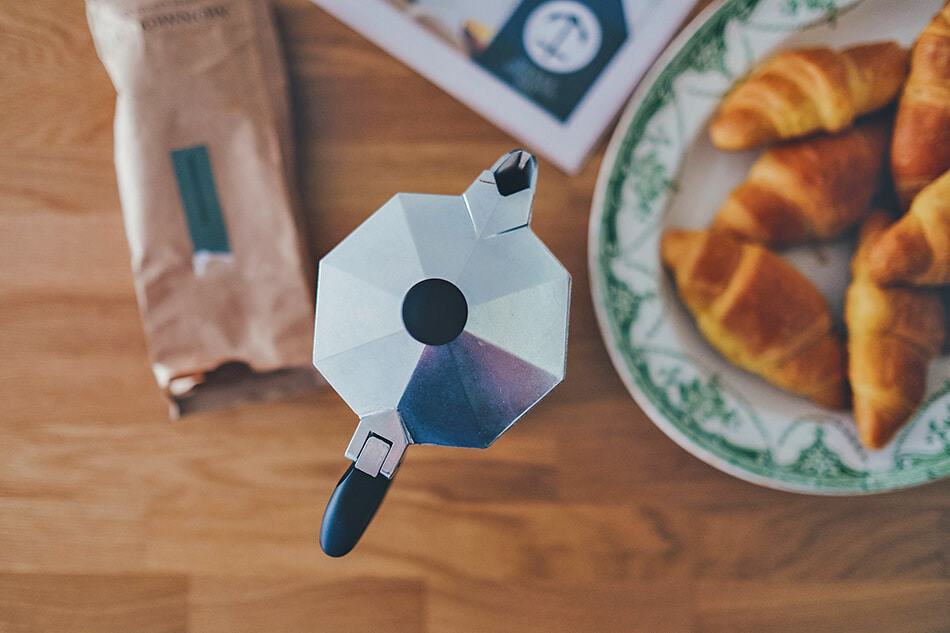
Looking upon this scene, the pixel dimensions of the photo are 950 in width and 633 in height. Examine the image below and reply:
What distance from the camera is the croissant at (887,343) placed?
0.45 metres

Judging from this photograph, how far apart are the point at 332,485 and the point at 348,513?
213 mm

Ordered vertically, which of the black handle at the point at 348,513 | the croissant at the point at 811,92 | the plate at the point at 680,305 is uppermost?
the croissant at the point at 811,92

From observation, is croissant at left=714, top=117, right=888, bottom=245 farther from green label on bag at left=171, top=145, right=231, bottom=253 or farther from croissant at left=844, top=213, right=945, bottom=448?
green label on bag at left=171, top=145, right=231, bottom=253

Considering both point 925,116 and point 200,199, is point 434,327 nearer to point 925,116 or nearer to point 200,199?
Answer: point 200,199

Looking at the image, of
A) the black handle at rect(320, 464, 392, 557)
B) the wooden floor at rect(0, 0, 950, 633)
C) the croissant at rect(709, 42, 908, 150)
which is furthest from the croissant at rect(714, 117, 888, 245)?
the black handle at rect(320, 464, 392, 557)

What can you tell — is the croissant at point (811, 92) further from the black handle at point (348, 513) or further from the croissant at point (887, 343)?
the black handle at point (348, 513)

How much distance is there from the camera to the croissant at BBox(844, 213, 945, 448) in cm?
45

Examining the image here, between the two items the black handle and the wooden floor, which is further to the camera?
the wooden floor

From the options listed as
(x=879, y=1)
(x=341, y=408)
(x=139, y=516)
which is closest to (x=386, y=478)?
(x=341, y=408)

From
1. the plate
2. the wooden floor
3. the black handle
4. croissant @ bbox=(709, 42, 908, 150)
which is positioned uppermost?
croissant @ bbox=(709, 42, 908, 150)

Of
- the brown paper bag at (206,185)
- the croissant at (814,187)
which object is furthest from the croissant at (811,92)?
the brown paper bag at (206,185)

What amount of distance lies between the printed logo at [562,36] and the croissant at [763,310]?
0.53 feet

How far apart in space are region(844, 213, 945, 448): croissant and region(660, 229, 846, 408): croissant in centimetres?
2

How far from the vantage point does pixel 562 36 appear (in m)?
0.51
